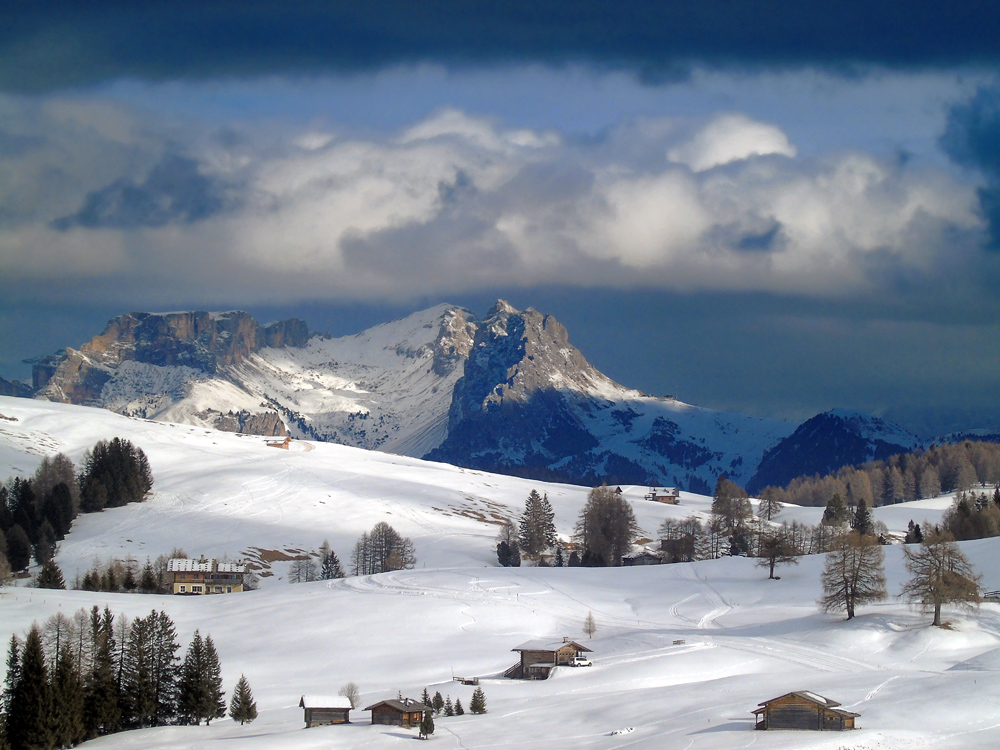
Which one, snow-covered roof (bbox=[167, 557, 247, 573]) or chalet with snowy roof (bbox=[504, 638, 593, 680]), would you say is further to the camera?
snow-covered roof (bbox=[167, 557, 247, 573])

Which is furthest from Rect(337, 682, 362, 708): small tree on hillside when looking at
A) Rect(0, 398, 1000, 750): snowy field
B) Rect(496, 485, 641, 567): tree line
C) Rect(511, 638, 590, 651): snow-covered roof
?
Rect(496, 485, 641, 567): tree line

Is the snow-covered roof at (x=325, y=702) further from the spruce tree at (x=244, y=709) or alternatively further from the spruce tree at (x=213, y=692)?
the spruce tree at (x=213, y=692)

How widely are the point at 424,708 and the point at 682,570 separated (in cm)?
6739

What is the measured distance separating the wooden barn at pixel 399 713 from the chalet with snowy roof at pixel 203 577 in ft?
211

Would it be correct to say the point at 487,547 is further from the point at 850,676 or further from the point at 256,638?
the point at 850,676

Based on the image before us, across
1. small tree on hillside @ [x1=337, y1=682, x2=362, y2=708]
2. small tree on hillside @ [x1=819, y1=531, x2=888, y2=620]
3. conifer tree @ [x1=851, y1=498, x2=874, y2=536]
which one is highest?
conifer tree @ [x1=851, y1=498, x2=874, y2=536]

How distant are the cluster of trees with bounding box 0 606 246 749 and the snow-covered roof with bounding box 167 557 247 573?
5479cm

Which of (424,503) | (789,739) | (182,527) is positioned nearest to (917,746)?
(789,739)

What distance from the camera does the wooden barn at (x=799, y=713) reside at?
56.8 meters

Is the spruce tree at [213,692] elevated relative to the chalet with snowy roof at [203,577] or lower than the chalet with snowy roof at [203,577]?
lower

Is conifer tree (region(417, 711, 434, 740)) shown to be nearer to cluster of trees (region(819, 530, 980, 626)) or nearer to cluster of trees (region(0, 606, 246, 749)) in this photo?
cluster of trees (region(0, 606, 246, 749))

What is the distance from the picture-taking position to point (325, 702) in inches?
2672

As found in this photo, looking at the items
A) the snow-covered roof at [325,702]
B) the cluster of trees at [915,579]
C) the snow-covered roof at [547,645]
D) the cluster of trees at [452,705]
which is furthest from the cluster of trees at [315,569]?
the cluster of trees at [452,705]

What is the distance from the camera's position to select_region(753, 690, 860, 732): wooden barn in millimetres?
56844
